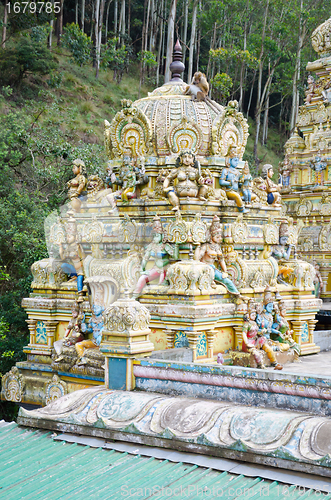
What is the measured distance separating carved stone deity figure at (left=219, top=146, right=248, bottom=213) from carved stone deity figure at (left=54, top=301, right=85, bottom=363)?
3249 mm

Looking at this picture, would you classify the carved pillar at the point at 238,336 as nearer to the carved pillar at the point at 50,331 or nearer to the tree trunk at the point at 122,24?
the carved pillar at the point at 50,331

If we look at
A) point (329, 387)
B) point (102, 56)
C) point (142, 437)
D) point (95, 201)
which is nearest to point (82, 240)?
point (95, 201)

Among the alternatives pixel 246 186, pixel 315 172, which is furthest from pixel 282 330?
pixel 315 172

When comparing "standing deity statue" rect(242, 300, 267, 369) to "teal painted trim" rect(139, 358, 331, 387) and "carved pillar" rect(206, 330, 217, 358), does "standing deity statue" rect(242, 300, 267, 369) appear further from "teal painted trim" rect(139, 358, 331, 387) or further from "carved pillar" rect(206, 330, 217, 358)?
"teal painted trim" rect(139, 358, 331, 387)

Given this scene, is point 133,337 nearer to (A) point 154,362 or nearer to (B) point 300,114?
(A) point 154,362

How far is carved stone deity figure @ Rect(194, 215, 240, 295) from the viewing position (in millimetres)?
10484

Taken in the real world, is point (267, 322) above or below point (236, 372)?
above

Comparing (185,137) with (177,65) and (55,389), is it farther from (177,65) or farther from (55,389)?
(55,389)

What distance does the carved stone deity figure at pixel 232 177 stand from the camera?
37.0 ft

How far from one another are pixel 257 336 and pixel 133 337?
340 centimetres

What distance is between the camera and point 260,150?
124 ft

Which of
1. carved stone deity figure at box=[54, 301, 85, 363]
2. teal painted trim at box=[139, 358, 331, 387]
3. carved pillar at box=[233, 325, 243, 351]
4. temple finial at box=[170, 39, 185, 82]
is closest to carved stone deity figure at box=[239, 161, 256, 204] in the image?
temple finial at box=[170, 39, 185, 82]

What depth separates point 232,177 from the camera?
11500 millimetres

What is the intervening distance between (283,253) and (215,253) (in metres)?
2.09
